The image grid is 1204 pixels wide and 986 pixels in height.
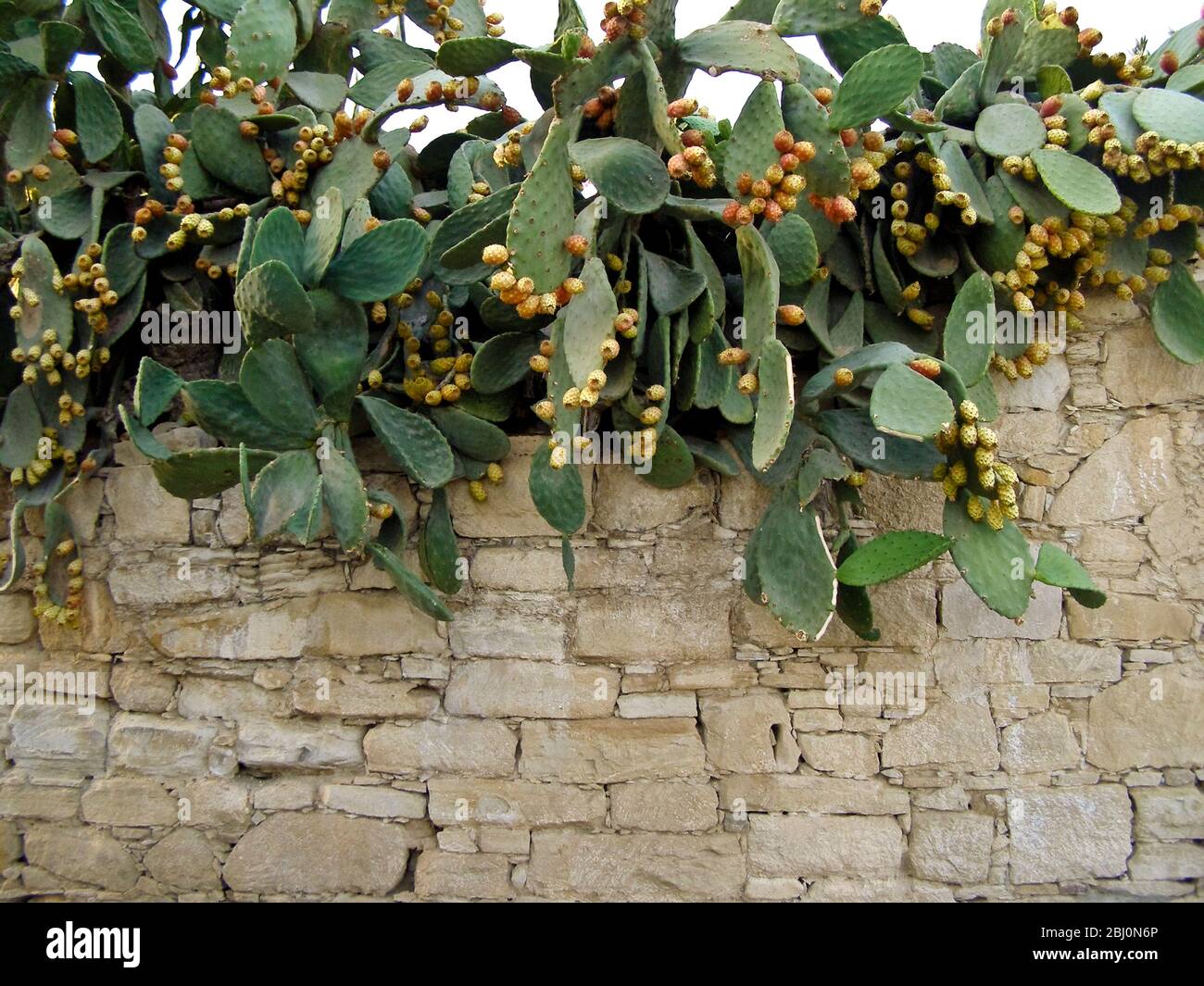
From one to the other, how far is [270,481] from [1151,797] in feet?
7.35

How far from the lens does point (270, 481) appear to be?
2.00m

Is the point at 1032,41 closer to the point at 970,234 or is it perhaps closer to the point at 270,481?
the point at 970,234

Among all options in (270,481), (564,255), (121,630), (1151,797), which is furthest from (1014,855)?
(121,630)

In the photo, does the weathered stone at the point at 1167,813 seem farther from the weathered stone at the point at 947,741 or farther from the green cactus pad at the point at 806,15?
the green cactus pad at the point at 806,15

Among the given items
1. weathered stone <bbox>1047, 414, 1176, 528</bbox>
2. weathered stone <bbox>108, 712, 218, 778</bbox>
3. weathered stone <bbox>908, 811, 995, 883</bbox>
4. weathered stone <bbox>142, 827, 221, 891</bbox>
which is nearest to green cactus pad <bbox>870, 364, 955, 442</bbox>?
weathered stone <bbox>1047, 414, 1176, 528</bbox>

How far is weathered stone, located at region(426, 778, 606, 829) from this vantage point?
7.67 ft

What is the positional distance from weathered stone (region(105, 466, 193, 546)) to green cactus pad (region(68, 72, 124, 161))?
32.4 inches

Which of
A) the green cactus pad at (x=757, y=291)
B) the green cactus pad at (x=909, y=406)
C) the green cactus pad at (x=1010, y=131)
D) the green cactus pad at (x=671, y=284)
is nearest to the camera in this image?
the green cactus pad at (x=909, y=406)

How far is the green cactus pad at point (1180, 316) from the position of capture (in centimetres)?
224

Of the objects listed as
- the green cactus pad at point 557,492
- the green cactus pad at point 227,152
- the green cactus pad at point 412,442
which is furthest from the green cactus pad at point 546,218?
the green cactus pad at point 227,152

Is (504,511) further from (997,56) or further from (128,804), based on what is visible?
(997,56)

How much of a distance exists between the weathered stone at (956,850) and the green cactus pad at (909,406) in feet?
3.63

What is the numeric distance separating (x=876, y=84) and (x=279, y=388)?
1423 millimetres

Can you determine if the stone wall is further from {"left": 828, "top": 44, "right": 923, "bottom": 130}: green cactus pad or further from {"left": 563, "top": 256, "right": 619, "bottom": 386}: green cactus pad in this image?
{"left": 828, "top": 44, "right": 923, "bottom": 130}: green cactus pad
